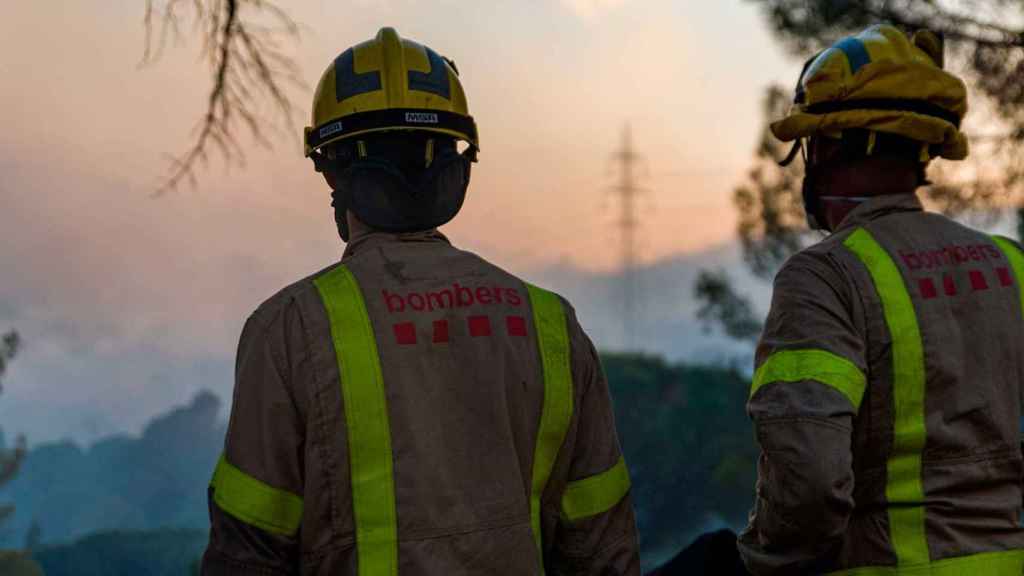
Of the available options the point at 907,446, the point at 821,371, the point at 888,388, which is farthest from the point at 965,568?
the point at 821,371

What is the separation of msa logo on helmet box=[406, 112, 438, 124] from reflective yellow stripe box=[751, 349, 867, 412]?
95cm

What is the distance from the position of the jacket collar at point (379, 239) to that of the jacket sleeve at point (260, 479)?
338 millimetres

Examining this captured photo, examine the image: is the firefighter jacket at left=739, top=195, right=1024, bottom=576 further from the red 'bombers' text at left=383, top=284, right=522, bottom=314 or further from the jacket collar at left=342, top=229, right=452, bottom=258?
the jacket collar at left=342, top=229, right=452, bottom=258

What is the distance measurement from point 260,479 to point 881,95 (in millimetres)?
1766

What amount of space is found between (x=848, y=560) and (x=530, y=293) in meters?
0.96

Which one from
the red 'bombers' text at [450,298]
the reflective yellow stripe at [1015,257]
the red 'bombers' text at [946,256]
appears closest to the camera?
the red 'bombers' text at [450,298]

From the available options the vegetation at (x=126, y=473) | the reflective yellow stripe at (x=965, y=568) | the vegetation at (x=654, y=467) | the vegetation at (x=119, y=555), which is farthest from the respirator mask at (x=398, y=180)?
the vegetation at (x=126, y=473)

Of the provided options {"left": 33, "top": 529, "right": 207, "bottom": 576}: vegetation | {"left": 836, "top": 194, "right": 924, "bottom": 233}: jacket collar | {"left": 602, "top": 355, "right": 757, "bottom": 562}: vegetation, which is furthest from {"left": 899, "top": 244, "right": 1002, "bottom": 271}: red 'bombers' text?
{"left": 602, "top": 355, "right": 757, "bottom": 562}: vegetation

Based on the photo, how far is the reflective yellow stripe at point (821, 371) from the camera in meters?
2.91

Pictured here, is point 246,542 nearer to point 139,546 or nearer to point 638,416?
point 139,546

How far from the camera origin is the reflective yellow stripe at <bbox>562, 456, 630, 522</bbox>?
290 cm

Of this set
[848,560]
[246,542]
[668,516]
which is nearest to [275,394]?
[246,542]

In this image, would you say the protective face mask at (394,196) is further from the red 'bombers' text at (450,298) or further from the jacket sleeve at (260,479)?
the jacket sleeve at (260,479)

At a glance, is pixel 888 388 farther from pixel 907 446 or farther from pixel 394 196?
pixel 394 196
